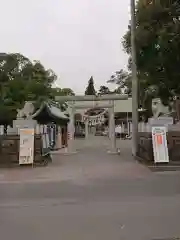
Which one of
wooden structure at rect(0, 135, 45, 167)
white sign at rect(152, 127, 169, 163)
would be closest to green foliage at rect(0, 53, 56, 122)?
wooden structure at rect(0, 135, 45, 167)

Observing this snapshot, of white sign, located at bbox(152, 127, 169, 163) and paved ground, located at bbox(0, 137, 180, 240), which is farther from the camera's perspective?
white sign, located at bbox(152, 127, 169, 163)

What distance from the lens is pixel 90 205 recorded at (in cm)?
1059

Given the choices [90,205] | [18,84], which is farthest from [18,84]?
[90,205]

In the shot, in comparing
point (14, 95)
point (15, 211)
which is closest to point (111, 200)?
point (15, 211)

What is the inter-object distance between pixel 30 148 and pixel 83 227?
12887 mm

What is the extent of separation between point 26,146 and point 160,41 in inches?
287

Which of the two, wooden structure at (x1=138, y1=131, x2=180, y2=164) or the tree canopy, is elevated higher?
the tree canopy

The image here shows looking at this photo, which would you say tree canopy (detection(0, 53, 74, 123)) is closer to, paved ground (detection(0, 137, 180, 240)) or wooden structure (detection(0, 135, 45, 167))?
wooden structure (detection(0, 135, 45, 167))

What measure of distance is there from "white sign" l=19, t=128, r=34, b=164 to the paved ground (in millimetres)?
2765

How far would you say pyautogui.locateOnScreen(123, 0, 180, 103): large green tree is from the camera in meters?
18.9

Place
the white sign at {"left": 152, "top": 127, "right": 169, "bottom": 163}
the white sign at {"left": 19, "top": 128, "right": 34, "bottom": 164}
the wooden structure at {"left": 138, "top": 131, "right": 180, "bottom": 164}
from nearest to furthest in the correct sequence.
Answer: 1. the white sign at {"left": 152, "top": 127, "right": 169, "bottom": 163}
2. the wooden structure at {"left": 138, "top": 131, "right": 180, "bottom": 164}
3. the white sign at {"left": 19, "top": 128, "right": 34, "bottom": 164}

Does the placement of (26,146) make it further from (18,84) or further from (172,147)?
(18,84)

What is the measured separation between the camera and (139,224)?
331 inches

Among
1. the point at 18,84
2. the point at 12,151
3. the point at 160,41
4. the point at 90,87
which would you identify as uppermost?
the point at 90,87
